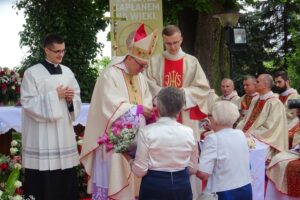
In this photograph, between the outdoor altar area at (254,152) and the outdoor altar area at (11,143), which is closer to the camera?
the outdoor altar area at (11,143)

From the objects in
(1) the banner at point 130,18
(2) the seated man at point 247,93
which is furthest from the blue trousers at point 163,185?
(1) the banner at point 130,18

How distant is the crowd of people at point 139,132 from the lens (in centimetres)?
392

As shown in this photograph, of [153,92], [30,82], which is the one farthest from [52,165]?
[153,92]

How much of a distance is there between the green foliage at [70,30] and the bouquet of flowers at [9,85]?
199 inches

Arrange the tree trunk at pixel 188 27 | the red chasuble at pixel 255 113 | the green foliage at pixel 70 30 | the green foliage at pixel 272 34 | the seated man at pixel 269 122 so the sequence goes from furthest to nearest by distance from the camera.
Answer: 1. the green foliage at pixel 272 34
2. the tree trunk at pixel 188 27
3. the green foliage at pixel 70 30
4. the red chasuble at pixel 255 113
5. the seated man at pixel 269 122

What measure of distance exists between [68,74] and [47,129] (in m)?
0.63

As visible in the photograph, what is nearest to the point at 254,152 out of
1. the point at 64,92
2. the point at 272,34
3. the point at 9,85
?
the point at 64,92

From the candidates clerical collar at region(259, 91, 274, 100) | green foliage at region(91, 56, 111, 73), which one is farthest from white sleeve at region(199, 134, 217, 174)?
green foliage at region(91, 56, 111, 73)

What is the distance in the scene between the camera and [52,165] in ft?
17.6

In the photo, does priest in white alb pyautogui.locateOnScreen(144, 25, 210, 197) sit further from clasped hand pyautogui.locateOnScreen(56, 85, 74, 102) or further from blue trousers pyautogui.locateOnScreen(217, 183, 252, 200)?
blue trousers pyautogui.locateOnScreen(217, 183, 252, 200)

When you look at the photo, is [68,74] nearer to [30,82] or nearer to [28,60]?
[30,82]

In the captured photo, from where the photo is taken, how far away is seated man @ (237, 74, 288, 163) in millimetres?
7414

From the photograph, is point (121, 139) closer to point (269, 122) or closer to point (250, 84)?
point (269, 122)

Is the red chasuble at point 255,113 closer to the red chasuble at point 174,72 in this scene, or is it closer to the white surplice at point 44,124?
the red chasuble at point 174,72
